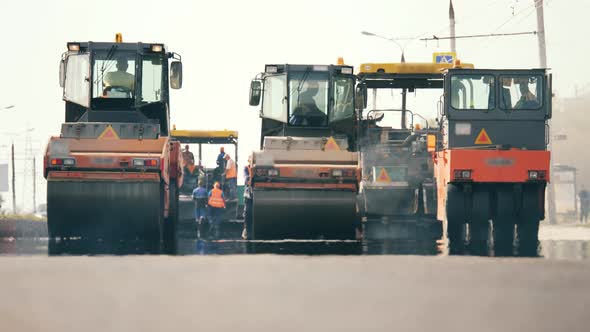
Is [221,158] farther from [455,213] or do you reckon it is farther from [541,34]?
[541,34]

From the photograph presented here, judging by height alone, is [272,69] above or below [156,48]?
below

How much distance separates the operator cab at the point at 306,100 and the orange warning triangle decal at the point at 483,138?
9.03ft

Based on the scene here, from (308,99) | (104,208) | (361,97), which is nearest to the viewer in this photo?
(104,208)

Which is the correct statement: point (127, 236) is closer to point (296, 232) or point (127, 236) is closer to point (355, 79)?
point (296, 232)

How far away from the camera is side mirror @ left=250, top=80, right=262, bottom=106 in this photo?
992 inches

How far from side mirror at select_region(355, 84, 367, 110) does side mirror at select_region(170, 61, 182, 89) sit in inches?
143

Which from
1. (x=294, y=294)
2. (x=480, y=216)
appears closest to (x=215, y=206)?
(x=480, y=216)

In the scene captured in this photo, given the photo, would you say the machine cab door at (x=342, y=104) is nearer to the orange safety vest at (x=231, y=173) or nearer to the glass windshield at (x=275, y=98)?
the glass windshield at (x=275, y=98)

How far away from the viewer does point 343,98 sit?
2553cm

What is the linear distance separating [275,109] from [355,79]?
168 cm

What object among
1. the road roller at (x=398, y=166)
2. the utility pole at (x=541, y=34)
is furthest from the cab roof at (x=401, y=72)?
the utility pole at (x=541, y=34)

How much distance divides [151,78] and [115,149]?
84.4 inches

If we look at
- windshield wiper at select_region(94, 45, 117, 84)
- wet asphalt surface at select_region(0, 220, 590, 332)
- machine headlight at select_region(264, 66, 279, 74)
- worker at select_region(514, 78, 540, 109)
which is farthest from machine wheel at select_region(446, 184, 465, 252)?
windshield wiper at select_region(94, 45, 117, 84)

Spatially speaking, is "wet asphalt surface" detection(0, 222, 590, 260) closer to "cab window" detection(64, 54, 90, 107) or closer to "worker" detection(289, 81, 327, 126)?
"worker" detection(289, 81, 327, 126)
